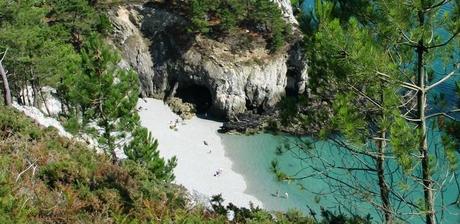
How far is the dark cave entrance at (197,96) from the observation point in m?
41.9

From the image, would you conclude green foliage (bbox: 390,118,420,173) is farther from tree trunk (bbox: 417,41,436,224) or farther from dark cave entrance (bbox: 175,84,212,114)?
dark cave entrance (bbox: 175,84,212,114)

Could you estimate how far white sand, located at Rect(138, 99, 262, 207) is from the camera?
3020 centimetres

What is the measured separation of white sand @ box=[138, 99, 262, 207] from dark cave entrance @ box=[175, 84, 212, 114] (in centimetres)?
186

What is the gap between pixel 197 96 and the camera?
42969 millimetres

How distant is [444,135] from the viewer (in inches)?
356

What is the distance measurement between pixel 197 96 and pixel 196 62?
283 cm

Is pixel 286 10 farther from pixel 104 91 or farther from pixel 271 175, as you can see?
pixel 104 91

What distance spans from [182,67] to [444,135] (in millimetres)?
34513

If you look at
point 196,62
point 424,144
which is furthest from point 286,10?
point 424,144

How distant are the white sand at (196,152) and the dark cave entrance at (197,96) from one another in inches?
73.3

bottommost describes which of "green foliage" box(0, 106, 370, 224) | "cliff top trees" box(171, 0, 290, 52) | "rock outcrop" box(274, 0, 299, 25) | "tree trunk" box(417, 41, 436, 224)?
"green foliage" box(0, 106, 370, 224)

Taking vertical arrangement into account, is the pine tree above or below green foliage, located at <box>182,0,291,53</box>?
below

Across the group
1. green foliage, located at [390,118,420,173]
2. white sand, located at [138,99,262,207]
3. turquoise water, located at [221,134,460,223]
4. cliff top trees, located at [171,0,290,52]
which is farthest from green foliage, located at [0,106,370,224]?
cliff top trees, located at [171,0,290,52]

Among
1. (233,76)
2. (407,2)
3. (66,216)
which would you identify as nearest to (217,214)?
(66,216)
